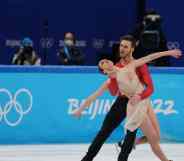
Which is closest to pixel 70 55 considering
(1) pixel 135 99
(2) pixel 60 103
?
(2) pixel 60 103

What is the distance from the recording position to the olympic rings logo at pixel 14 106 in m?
13.2

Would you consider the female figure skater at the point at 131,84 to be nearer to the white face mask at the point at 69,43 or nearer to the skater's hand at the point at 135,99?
the skater's hand at the point at 135,99

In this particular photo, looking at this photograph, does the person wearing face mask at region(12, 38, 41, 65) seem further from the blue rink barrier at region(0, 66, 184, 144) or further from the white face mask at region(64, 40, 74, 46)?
the blue rink barrier at region(0, 66, 184, 144)

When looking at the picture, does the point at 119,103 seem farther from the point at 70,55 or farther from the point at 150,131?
the point at 70,55

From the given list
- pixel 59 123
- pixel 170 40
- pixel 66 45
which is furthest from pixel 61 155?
pixel 170 40

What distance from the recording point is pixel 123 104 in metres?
9.37

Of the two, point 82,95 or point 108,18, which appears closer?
point 82,95

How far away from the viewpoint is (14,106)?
1323 centimetres

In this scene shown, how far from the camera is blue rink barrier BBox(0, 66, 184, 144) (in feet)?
43.5

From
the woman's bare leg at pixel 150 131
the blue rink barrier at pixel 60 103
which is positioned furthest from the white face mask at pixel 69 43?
the woman's bare leg at pixel 150 131

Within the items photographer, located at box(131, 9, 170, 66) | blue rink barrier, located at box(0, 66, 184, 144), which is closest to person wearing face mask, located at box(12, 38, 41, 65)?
blue rink barrier, located at box(0, 66, 184, 144)

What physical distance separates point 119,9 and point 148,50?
152 inches

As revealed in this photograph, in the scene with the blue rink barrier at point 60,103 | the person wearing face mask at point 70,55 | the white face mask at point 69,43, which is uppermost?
the white face mask at point 69,43

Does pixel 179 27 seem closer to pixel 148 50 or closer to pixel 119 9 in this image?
pixel 119 9
